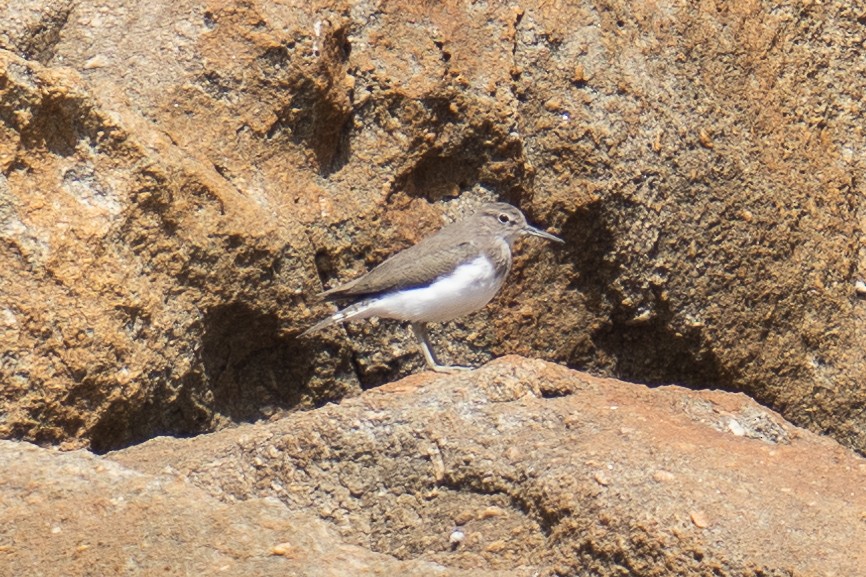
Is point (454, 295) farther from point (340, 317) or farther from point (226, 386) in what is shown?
point (226, 386)

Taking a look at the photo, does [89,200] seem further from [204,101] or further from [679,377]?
[679,377]

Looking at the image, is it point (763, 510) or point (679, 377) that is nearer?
point (763, 510)

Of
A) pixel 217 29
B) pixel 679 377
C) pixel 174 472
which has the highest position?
pixel 217 29

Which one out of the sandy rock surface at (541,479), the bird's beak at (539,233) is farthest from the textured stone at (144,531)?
the bird's beak at (539,233)

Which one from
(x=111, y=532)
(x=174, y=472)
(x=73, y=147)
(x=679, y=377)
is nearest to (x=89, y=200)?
(x=73, y=147)

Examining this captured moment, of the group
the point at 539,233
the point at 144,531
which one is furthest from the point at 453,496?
the point at 539,233

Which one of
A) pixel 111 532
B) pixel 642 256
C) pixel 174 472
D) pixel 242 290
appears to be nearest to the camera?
pixel 111 532
